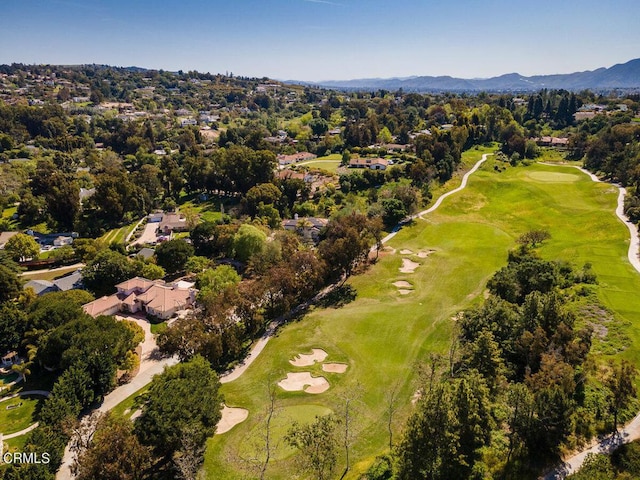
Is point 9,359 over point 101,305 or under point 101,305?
under

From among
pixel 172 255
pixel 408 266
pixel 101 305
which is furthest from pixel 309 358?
pixel 172 255

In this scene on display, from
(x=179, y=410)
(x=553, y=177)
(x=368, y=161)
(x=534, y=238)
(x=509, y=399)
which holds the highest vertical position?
(x=368, y=161)

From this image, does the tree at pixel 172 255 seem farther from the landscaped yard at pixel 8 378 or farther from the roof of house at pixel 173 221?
the landscaped yard at pixel 8 378

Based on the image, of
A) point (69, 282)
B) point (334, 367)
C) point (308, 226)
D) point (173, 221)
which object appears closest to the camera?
point (334, 367)

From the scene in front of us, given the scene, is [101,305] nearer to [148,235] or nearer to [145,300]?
[145,300]

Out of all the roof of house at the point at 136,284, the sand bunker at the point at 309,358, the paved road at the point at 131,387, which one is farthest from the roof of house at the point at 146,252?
the sand bunker at the point at 309,358

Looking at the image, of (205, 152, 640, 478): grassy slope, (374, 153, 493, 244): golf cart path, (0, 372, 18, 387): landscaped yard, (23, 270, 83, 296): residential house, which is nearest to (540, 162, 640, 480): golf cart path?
(205, 152, 640, 478): grassy slope

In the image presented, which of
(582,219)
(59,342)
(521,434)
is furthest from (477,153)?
(59,342)
